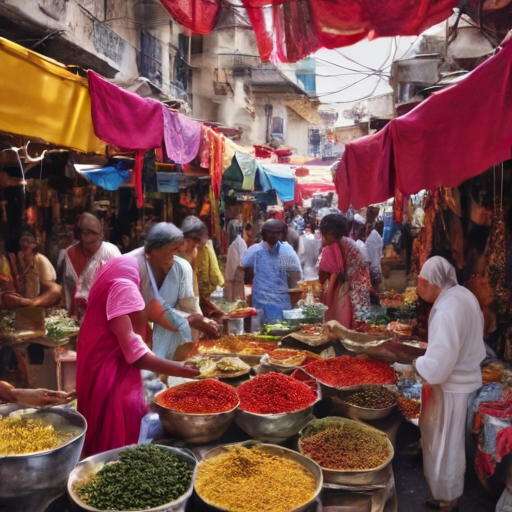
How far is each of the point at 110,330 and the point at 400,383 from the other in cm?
277

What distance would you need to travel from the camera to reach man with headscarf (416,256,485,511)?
3.39 metres

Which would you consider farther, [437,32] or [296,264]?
[437,32]

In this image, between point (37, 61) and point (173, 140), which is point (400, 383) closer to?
point (173, 140)

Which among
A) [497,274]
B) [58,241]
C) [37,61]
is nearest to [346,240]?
[497,274]

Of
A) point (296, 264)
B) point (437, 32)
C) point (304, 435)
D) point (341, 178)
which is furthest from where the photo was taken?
point (437, 32)

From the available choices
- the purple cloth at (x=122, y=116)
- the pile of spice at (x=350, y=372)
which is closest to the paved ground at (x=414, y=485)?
the pile of spice at (x=350, y=372)

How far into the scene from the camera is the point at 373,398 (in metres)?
3.62

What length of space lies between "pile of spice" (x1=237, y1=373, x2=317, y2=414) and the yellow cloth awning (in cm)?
226

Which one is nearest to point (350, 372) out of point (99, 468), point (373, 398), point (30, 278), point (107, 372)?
point (373, 398)

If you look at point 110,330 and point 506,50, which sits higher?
point 506,50

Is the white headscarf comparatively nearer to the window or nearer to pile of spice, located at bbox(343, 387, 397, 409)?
pile of spice, located at bbox(343, 387, 397, 409)

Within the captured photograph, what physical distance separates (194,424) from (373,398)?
1461mm

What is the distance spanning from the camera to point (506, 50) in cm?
261

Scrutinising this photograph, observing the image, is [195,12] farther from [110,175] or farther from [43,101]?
[110,175]
